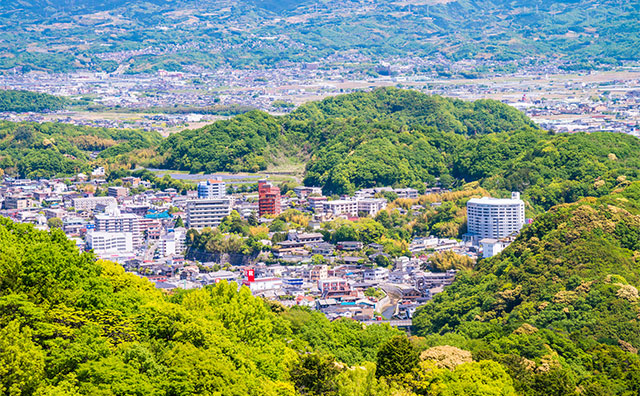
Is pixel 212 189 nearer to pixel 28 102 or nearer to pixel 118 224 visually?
pixel 118 224

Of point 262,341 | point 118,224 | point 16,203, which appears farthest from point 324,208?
point 262,341

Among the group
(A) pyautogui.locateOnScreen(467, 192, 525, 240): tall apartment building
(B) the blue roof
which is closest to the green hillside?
(B) the blue roof

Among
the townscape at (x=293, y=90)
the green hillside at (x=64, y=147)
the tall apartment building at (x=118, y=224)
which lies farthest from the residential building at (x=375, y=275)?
the townscape at (x=293, y=90)

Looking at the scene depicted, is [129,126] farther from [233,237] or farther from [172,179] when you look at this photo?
[233,237]

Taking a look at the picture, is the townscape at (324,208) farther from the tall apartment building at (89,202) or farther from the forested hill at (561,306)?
the tall apartment building at (89,202)

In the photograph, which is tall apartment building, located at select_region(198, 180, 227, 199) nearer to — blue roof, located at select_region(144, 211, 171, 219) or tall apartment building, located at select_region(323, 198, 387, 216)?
blue roof, located at select_region(144, 211, 171, 219)

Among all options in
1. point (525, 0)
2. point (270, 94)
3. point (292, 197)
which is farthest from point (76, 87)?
point (525, 0)
